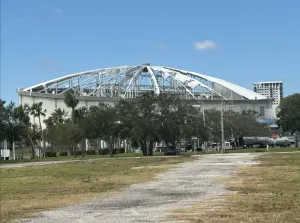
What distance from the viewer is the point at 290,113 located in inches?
4542

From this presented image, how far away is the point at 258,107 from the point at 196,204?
187 metres

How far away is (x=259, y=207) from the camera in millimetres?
13047

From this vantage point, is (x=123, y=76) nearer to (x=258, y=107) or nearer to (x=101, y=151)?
(x=258, y=107)

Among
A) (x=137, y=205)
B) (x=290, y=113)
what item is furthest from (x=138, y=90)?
(x=137, y=205)

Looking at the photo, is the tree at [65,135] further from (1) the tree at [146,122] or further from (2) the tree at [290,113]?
(2) the tree at [290,113]

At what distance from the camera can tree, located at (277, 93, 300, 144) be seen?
114125mm

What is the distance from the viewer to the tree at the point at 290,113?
11412cm

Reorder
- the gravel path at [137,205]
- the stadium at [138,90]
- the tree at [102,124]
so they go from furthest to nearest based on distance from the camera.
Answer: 1. the stadium at [138,90]
2. the tree at [102,124]
3. the gravel path at [137,205]

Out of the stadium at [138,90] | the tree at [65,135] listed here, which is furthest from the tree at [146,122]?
the stadium at [138,90]

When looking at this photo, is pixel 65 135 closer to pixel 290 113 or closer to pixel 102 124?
pixel 102 124

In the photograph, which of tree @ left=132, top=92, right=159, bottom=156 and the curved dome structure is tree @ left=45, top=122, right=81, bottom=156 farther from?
the curved dome structure

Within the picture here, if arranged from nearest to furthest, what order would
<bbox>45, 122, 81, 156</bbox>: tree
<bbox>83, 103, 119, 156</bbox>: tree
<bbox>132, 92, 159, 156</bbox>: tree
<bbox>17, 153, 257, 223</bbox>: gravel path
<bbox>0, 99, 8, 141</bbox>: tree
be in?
<bbox>17, 153, 257, 223</bbox>: gravel path → <bbox>132, 92, 159, 156</bbox>: tree → <bbox>83, 103, 119, 156</bbox>: tree → <bbox>0, 99, 8, 141</bbox>: tree → <bbox>45, 122, 81, 156</bbox>: tree

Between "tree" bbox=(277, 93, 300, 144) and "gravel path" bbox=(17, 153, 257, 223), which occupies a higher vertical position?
"tree" bbox=(277, 93, 300, 144)

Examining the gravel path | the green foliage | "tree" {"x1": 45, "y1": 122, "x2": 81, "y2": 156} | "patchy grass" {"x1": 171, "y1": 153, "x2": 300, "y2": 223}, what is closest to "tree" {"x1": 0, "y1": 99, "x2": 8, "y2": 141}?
"tree" {"x1": 45, "y1": 122, "x2": 81, "y2": 156}
